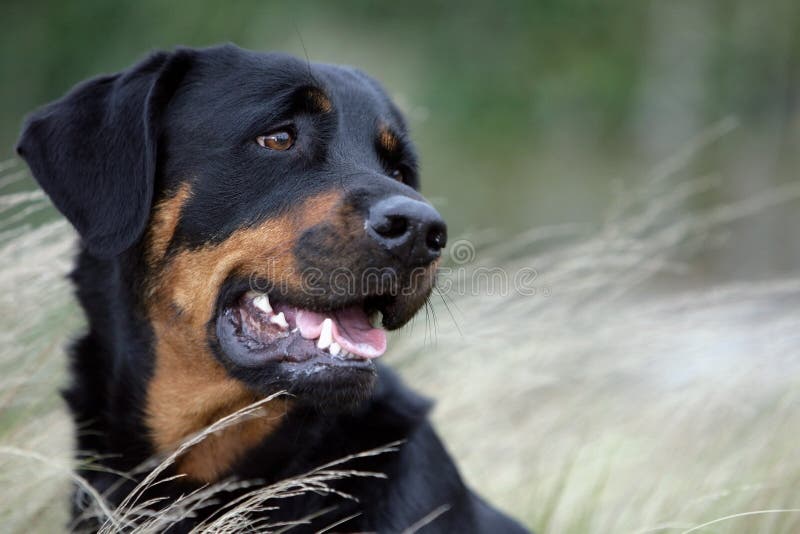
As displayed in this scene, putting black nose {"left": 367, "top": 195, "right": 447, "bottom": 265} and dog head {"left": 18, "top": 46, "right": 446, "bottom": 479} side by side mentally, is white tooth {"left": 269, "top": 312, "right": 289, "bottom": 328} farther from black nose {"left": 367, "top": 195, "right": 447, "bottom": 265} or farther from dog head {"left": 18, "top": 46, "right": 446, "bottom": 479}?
black nose {"left": 367, "top": 195, "right": 447, "bottom": 265}

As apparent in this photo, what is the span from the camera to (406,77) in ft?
64.2

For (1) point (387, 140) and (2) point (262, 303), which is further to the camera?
(1) point (387, 140)

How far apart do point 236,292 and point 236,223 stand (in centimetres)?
20

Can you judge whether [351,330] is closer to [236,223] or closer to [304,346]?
[304,346]

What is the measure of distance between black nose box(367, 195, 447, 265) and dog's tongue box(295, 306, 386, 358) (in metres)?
0.30

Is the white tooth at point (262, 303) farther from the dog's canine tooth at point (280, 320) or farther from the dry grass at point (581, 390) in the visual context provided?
the dry grass at point (581, 390)

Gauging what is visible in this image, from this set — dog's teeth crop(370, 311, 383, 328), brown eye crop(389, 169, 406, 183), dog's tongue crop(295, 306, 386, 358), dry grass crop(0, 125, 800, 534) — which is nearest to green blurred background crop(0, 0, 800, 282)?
dry grass crop(0, 125, 800, 534)

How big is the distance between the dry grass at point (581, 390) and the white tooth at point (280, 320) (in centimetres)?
41

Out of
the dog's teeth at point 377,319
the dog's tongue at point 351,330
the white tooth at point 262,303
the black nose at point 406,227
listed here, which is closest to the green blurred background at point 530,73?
the dog's teeth at point 377,319

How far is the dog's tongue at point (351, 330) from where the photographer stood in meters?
2.46

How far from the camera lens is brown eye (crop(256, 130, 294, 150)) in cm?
263

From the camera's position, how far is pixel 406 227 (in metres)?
2.31

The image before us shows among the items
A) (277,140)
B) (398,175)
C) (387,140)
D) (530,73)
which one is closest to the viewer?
(277,140)

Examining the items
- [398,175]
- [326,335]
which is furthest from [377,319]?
[398,175]
